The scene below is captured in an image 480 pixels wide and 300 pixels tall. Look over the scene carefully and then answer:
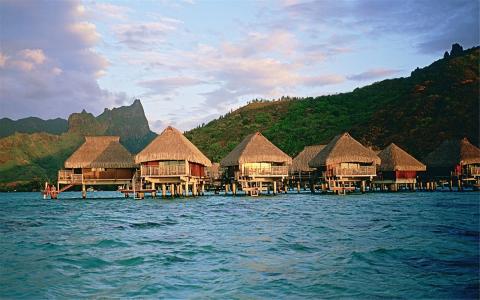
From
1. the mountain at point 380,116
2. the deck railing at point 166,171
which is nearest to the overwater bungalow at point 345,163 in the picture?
the deck railing at point 166,171

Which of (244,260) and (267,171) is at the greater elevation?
(267,171)

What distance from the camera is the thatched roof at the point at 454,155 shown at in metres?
49.3

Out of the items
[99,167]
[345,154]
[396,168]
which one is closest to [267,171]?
[345,154]

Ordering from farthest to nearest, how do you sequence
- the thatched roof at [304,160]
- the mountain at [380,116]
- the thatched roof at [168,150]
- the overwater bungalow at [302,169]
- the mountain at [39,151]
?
the mountain at [39,151], the mountain at [380,116], the thatched roof at [304,160], the overwater bungalow at [302,169], the thatched roof at [168,150]

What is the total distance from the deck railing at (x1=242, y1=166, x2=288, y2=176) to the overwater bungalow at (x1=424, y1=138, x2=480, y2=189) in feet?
64.8

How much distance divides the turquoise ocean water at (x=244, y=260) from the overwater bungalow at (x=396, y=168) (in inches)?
1204

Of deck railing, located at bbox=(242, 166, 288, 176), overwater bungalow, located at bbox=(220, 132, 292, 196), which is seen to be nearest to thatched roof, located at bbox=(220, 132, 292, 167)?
overwater bungalow, located at bbox=(220, 132, 292, 196)

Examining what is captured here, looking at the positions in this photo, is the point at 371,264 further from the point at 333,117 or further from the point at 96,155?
the point at 333,117

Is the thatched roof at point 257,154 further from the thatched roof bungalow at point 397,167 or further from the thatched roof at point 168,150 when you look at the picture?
the thatched roof bungalow at point 397,167

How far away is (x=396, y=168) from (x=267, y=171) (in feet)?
48.4

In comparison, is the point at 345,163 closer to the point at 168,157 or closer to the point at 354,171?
the point at 354,171

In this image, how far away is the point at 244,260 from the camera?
11.3 meters

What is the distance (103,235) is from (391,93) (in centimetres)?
11058

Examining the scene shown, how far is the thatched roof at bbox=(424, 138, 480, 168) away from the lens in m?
49.3
